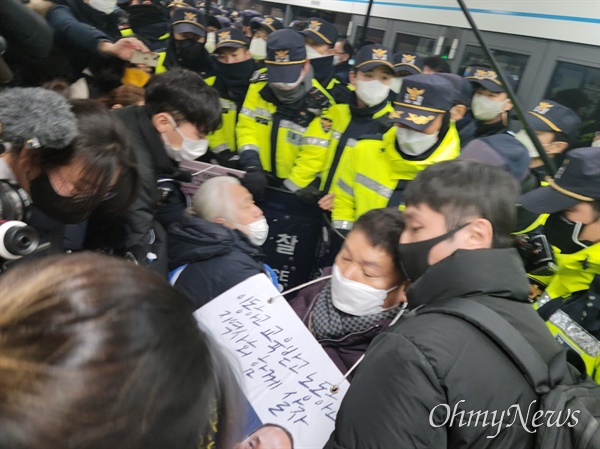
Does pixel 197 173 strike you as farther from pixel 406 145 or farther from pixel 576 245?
pixel 576 245

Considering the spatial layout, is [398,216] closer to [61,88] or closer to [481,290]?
[481,290]

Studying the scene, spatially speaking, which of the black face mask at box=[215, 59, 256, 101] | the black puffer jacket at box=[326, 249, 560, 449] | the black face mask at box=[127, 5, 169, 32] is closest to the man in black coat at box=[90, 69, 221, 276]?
the black puffer jacket at box=[326, 249, 560, 449]

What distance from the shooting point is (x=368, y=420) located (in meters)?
0.96

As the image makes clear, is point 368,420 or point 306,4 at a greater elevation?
point 306,4

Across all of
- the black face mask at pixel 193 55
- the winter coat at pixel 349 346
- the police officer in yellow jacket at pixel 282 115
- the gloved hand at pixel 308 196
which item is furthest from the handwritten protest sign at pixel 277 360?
the black face mask at pixel 193 55

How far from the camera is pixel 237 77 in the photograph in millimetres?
3572

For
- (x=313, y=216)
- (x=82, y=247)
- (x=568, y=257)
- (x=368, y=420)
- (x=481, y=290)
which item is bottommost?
(x=313, y=216)

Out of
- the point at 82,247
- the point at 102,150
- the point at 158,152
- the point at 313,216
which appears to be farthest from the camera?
the point at 313,216

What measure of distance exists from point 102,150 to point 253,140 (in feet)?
6.93

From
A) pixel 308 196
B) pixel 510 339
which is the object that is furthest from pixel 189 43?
pixel 510 339

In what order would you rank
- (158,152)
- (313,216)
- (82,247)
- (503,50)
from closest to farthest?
(82,247), (158,152), (313,216), (503,50)

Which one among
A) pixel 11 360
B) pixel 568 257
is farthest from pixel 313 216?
pixel 11 360

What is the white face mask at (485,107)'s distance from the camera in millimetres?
3376

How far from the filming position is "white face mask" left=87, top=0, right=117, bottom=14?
292 centimetres
